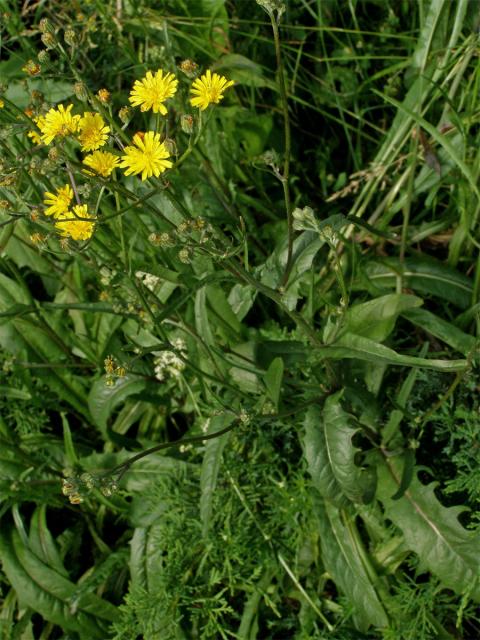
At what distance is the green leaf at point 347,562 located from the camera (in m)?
2.64

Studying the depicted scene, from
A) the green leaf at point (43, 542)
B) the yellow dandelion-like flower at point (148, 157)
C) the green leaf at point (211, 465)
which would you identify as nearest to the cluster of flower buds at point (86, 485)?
the green leaf at point (211, 465)

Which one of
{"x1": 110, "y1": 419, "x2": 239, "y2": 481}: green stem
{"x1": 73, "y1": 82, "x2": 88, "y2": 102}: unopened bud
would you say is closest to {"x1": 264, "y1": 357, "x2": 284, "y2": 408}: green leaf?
{"x1": 110, "y1": 419, "x2": 239, "y2": 481}: green stem

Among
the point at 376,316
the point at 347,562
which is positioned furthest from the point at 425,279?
the point at 347,562

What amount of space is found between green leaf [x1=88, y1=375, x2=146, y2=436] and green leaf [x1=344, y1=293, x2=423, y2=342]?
43.3 inches

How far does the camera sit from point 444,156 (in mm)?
2979

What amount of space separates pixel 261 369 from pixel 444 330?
2.14 ft

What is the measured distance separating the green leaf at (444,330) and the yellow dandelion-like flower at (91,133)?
128 centimetres

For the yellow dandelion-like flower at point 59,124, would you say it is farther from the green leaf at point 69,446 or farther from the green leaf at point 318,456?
the green leaf at point 69,446

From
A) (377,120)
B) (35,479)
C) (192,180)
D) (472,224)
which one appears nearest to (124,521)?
(35,479)

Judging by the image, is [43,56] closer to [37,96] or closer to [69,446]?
[37,96]

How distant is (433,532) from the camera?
251 centimetres

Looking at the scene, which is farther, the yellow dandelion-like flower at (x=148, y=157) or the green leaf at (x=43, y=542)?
the green leaf at (x=43, y=542)

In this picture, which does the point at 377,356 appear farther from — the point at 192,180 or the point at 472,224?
the point at 192,180

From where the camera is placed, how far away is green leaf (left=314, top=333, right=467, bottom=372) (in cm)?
200
